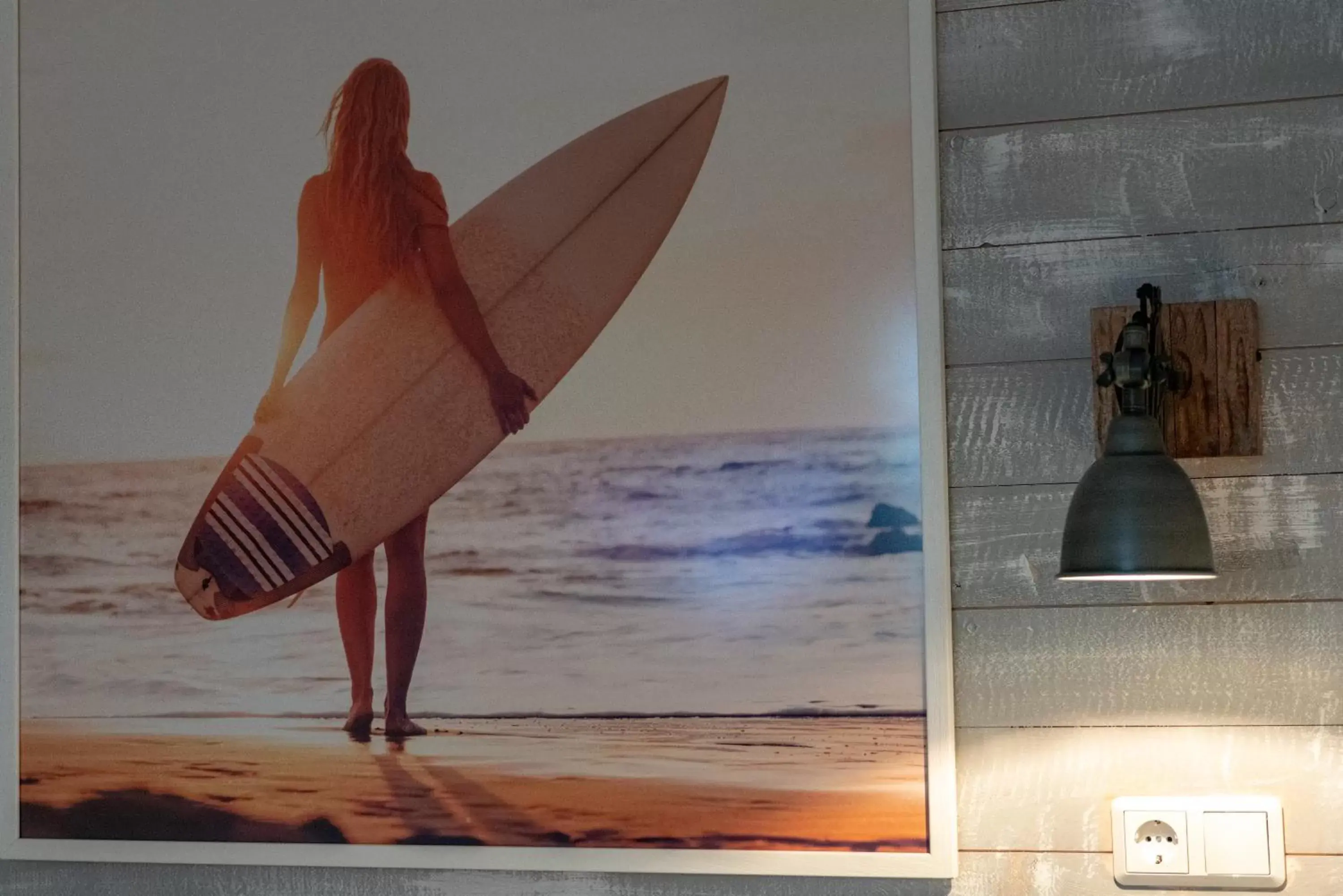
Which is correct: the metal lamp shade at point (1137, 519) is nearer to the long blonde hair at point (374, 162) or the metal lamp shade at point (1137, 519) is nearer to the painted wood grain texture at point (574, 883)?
the painted wood grain texture at point (574, 883)

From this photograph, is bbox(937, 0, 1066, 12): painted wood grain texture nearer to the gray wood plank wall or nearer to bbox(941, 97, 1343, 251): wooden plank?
the gray wood plank wall

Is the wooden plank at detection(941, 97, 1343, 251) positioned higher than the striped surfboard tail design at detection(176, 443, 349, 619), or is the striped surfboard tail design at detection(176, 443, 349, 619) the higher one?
the wooden plank at detection(941, 97, 1343, 251)

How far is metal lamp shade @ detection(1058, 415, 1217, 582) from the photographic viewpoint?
107cm

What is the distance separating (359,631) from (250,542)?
15cm

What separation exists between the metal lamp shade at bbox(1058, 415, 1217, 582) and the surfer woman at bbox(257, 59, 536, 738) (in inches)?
21.8

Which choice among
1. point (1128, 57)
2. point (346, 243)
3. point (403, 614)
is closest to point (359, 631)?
point (403, 614)

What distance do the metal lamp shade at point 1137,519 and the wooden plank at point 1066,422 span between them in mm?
136

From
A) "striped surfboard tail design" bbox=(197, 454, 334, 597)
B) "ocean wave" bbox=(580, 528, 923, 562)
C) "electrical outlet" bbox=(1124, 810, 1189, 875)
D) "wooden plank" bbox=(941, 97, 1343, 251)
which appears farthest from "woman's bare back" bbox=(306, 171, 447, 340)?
"electrical outlet" bbox=(1124, 810, 1189, 875)

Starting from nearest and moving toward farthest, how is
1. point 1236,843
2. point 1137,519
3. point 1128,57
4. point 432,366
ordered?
point 1137,519
point 1236,843
point 1128,57
point 432,366

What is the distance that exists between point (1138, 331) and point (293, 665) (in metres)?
0.87

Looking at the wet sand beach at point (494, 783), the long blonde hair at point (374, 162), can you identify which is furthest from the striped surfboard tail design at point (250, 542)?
the long blonde hair at point (374, 162)

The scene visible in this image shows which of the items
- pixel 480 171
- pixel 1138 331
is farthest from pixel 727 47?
pixel 1138 331

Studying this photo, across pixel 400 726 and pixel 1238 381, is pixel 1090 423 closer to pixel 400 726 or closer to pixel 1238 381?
pixel 1238 381

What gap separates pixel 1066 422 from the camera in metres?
1.27
